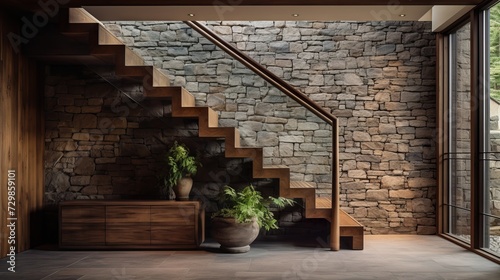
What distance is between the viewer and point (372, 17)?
738 cm

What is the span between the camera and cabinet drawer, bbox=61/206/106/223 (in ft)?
23.0

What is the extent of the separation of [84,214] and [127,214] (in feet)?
1.89

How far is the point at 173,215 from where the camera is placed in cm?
700

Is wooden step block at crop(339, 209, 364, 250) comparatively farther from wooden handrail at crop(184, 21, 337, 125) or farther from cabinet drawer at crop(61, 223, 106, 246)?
cabinet drawer at crop(61, 223, 106, 246)

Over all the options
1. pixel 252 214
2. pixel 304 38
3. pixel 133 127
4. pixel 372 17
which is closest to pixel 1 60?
pixel 133 127

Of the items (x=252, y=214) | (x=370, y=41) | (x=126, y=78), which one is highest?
(x=370, y=41)

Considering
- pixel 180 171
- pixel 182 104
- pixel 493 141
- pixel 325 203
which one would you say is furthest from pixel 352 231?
pixel 182 104

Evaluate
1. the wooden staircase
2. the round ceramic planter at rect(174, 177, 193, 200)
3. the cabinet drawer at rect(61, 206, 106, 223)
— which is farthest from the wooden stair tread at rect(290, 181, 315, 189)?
the cabinet drawer at rect(61, 206, 106, 223)

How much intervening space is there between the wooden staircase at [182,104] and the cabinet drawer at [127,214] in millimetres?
1298

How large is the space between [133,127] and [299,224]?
114 inches

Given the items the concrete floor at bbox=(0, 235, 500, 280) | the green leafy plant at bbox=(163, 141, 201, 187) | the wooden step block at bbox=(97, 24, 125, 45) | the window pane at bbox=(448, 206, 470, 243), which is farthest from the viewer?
the window pane at bbox=(448, 206, 470, 243)

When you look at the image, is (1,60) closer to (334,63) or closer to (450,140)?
(334,63)

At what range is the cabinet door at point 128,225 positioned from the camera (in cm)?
699

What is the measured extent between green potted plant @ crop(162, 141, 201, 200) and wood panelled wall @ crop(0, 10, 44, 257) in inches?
74.9
